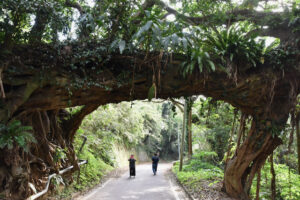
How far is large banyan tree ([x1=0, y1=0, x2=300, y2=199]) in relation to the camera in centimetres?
486

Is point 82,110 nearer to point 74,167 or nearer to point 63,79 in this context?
point 74,167

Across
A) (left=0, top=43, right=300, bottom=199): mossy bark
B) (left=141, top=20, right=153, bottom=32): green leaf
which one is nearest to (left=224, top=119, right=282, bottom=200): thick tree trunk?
(left=0, top=43, right=300, bottom=199): mossy bark

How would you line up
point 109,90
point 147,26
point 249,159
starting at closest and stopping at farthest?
point 147,26, point 109,90, point 249,159

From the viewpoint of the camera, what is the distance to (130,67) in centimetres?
572

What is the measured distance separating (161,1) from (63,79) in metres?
4.36

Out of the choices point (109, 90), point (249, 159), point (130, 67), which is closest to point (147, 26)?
point (130, 67)

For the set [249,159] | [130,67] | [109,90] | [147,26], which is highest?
[147,26]

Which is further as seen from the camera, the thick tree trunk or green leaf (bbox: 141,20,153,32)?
the thick tree trunk

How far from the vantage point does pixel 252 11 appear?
7348mm

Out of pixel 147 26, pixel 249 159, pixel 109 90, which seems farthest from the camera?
pixel 249 159

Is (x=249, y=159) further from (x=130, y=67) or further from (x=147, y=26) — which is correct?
(x=147, y=26)

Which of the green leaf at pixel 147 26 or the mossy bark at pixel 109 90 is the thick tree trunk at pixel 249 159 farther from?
the green leaf at pixel 147 26

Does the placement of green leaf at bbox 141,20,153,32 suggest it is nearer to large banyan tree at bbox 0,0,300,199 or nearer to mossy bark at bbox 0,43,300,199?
large banyan tree at bbox 0,0,300,199

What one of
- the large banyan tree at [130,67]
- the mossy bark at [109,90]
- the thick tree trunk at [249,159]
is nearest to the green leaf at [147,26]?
the large banyan tree at [130,67]
